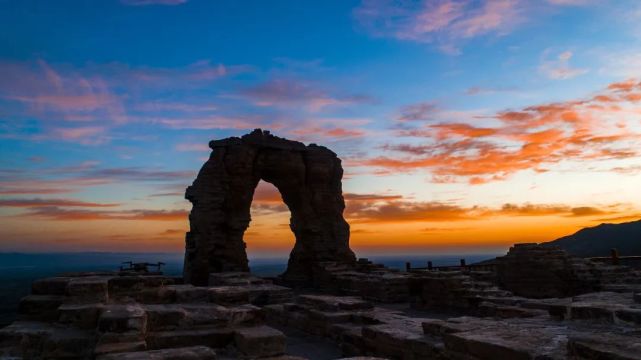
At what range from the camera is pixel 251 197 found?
2295 centimetres

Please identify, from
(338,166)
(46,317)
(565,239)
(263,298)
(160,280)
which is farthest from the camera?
(565,239)

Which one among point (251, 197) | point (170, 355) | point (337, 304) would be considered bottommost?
point (337, 304)

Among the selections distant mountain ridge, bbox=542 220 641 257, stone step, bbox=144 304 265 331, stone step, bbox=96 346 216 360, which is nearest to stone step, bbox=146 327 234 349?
stone step, bbox=144 304 265 331

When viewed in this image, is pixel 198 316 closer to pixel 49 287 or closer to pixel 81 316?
pixel 81 316

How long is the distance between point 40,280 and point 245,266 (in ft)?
48.0

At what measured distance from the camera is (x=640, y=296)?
7.52 meters

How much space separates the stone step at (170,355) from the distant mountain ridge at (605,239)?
9348cm

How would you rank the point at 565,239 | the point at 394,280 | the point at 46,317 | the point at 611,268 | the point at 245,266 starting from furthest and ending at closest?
the point at 565,239, the point at 245,266, the point at 611,268, the point at 394,280, the point at 46,317

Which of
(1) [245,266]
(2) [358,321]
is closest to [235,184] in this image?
(1) [245,266]

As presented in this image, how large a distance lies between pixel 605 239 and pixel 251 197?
348 feet

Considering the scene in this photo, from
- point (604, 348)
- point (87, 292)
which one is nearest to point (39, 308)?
point (87, 292)

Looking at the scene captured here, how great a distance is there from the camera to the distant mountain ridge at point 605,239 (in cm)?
8688

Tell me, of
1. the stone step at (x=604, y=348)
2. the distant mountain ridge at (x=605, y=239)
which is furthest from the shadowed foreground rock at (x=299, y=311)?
the distant mountain ridge at (x=605, y=239)

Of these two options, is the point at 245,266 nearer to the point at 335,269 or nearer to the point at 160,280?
the point at 335,269
